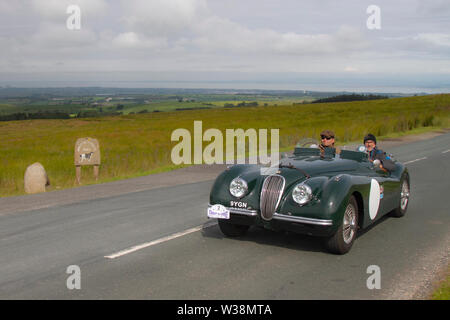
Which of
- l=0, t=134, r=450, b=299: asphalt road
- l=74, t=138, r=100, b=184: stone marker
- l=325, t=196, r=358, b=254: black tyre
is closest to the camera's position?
l=0, t=134, r=450, b=299: asphalt road

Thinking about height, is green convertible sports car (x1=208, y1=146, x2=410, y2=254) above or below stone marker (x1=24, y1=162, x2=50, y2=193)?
above

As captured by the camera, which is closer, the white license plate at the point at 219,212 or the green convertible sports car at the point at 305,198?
the green convertible sports car at the point at 305,198

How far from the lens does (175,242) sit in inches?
277

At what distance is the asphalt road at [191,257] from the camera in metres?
5.10

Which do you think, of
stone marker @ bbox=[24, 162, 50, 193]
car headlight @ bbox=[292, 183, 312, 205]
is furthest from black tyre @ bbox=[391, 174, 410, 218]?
stone marker @ bbox=[24, 162, 50, 193]

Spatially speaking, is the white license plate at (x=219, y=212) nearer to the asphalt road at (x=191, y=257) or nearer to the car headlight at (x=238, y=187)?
the car headlight at (x=238, y=187)

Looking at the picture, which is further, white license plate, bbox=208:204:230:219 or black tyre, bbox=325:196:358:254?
white license plate, bbox=208:204:230:219

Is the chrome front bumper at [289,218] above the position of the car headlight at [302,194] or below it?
below

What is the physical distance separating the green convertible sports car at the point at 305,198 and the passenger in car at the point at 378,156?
0.82 meters

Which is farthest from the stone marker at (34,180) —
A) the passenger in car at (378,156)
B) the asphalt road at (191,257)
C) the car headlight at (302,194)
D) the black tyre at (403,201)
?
the car headlight at (302,194)

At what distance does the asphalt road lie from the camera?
16.7 ft

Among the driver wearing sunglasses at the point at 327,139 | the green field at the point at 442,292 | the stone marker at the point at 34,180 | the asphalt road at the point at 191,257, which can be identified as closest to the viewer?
the green field at the point at 442,292

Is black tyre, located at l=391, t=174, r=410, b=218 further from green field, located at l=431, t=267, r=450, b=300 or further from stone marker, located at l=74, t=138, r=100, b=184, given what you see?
stone marker, located at l=74, t=138, r=100, b=184

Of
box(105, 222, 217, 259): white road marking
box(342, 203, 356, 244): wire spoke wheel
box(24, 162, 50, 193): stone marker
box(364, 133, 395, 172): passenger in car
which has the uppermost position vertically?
box(364, 133, 395, 172): passenger in car
